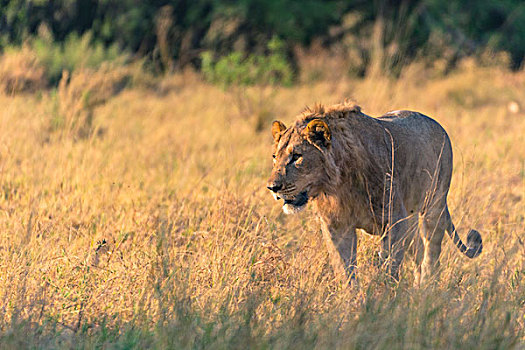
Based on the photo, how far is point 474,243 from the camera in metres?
4.79

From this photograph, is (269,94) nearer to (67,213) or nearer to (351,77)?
(351,77)

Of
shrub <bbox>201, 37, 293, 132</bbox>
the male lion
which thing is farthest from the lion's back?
shrub <bbox>201, 37, 293, 132</bbox>

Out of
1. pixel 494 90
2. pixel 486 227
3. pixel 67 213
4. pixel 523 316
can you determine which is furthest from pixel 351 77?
pixel 523 316

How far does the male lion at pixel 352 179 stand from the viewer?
4137 mm

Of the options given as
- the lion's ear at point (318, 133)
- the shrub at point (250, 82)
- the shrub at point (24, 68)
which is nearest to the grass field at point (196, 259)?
the lion's ear at point (318, 133)

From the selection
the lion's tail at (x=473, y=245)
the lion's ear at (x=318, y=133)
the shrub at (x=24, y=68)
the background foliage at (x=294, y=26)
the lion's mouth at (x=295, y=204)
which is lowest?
the background foliage at (x=294, y=26)

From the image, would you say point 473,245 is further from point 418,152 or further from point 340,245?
point 340,245

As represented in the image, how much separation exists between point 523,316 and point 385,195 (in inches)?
40.5

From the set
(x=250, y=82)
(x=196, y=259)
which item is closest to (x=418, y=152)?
(x=196, y=259)

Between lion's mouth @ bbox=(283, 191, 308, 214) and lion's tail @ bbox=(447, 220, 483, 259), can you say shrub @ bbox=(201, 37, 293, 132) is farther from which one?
lion's mouth @ bbox=(283, 191, 308, 214)

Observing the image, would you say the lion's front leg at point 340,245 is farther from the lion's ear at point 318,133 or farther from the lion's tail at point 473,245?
the lion's tail at point 473,245

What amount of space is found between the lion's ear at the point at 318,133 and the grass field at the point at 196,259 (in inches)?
31.4

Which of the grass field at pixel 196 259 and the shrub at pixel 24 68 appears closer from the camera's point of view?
the grass field at pixel 196 259

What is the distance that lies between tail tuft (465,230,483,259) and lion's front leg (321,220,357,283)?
860 mm
